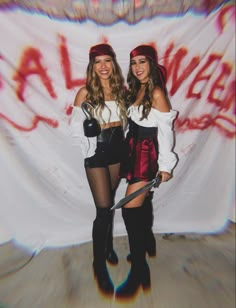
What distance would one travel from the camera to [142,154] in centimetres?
152

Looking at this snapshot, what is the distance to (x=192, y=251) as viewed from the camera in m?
1.89

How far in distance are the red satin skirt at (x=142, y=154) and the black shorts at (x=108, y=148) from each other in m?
0.05

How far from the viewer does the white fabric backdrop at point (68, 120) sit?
1.60m

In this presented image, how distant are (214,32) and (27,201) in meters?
1.35

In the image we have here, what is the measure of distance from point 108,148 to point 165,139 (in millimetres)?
268

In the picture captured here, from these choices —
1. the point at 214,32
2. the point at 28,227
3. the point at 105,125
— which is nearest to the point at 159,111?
the point at 105,125

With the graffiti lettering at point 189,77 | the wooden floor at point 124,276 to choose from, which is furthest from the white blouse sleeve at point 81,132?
the wooden floor at point 124,276

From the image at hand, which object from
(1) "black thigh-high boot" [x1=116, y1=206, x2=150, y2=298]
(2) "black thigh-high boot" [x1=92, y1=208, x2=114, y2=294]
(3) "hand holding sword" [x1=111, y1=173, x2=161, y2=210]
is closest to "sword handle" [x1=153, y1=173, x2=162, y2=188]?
(3) "hand holding sword" [x1=111, y1=173, x2=161, y2=210]

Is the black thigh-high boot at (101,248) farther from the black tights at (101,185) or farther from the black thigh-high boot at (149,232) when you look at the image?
the black thigh-high boot at (149,232)

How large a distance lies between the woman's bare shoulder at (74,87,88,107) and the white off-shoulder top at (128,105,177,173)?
239 millimetres

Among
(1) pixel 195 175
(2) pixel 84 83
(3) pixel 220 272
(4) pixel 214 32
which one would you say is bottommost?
(3) pixel 220 272

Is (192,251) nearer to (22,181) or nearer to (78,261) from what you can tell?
(78,261)

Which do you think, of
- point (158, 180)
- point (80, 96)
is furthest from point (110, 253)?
point (80, 96)

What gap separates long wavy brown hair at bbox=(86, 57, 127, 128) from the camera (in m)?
1.51
